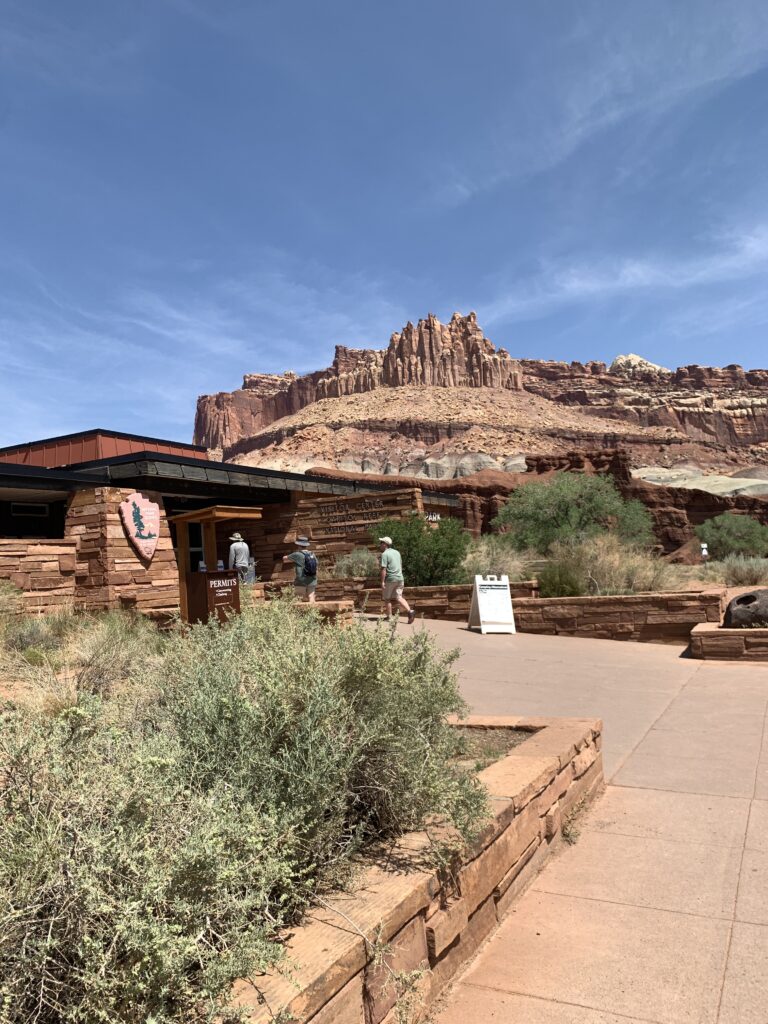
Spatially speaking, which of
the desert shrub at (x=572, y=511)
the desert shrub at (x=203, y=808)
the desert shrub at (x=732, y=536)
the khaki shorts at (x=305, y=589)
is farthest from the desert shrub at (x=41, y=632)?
the desert shrub at (x=732, y=536)

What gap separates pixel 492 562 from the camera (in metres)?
16.5

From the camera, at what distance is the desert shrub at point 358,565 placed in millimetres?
17730

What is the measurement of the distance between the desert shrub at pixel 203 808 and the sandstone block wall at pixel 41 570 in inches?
441

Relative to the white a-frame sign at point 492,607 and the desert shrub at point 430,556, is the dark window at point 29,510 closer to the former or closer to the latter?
the desert shrub at point 430,556

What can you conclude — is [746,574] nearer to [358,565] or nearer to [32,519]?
[358,565]

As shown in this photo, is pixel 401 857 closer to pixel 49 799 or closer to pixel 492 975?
pixel 492 975

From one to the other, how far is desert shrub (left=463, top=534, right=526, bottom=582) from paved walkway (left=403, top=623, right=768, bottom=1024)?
8475 millimetres

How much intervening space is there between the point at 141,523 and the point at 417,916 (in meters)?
13.7

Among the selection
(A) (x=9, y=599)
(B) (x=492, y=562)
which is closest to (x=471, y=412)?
(B) (x=492, y=562)

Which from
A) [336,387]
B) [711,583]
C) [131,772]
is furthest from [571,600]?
[336,387]

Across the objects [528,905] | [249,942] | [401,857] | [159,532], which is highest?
[159,532]

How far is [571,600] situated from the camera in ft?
38.7

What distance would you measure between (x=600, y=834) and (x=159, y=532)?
1300cm

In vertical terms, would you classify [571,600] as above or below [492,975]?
above
